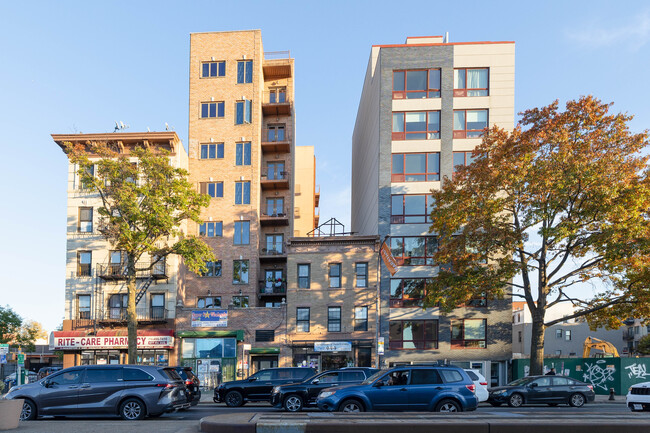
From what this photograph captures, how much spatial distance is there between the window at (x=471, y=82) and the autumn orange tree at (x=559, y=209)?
927 centimetres

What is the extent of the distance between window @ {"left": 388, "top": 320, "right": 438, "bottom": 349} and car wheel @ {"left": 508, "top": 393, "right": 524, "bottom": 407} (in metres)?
14.4

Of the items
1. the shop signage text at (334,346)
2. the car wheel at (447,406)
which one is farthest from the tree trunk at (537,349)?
the car wheel at (447,406)

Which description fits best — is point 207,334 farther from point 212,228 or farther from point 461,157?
point 461,157

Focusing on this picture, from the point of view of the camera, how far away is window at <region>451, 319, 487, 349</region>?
40531 millimetres

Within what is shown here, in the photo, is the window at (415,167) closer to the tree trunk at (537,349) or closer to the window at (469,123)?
the window at (469,123)

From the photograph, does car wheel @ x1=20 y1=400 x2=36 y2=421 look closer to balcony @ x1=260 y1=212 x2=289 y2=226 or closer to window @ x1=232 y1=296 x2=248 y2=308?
window @ x1=232 y1=296 x2=248 y2=308

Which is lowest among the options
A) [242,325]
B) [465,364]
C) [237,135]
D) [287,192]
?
[465,364]

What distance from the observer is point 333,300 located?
134 ft

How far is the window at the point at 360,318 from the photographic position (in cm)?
4053

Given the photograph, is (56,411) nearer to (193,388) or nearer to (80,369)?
(80,369)

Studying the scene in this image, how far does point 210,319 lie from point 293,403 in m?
20.4

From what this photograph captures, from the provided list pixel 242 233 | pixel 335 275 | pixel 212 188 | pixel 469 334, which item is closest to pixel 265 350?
pixel 335 275

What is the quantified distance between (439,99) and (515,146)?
11.1 m

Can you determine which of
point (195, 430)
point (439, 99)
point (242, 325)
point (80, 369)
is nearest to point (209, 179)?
point (242, 325)
